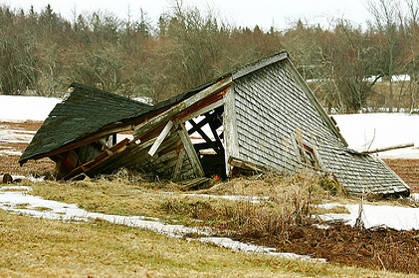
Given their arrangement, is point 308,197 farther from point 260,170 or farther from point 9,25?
point 9,25

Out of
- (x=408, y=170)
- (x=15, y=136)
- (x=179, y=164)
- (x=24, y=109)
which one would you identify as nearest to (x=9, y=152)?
(x=15, y=136)

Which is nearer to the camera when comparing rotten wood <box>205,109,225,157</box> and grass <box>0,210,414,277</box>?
grass <box>0,210,414,277</box>

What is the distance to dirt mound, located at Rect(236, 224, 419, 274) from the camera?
626 cm

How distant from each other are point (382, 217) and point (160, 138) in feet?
17.8

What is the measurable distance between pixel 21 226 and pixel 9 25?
64.6 m

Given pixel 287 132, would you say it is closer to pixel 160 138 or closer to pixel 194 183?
pixel 194 183

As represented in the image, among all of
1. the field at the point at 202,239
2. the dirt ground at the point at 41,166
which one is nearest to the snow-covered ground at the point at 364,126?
the dirt ground at the point at 41,166

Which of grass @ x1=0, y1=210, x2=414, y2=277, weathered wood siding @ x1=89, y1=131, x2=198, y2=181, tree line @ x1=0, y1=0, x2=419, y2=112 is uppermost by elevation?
tree line @ x1=0, y1=0, x2=419, y2=112

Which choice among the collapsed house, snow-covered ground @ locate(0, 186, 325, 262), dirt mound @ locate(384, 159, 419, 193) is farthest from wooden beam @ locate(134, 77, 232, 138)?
dirt mound @ locate(384, 159, 419, 193)

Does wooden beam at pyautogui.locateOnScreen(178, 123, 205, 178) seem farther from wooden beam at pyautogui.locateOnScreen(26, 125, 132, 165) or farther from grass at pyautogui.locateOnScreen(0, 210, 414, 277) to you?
grass at pyautogui.locateOnScreen(0, 210, 414, 277)

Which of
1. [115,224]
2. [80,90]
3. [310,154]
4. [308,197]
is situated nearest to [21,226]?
[115,224]

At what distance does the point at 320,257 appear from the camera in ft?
21.1

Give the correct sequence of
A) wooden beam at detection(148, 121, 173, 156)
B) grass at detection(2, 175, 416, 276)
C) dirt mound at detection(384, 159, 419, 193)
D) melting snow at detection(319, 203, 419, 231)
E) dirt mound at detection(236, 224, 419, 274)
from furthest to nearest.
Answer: dirt mound at detection(384, 159, 419, 193)
wooden beam at detection(148, 121, 173, 156)
melting snow at detection(319, 203, 419, 231)
grass at detection(2, 175, 416, 276)
dirt mound at detection(236, 224, 419, 274)

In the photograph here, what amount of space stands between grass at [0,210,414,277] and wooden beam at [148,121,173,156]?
15.4ft
